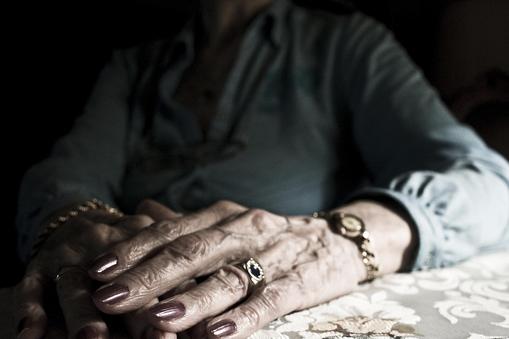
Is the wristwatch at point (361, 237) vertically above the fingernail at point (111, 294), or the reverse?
the fingernail at point (111, 294)

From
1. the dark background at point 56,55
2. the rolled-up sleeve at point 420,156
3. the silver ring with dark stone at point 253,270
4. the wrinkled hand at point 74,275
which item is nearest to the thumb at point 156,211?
the wrinkled hand at point 74,275

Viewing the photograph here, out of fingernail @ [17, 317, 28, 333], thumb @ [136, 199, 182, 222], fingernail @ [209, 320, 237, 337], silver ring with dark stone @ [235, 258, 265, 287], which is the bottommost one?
fingernail @ [17, 317, 28, 333]

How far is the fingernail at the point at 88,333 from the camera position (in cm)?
44

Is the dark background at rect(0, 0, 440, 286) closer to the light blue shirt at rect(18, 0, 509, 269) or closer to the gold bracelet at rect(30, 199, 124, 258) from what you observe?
the light blue shirt at rect(18, 0, 509, 269)

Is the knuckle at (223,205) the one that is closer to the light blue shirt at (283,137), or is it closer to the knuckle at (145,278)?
the knuckle at (145,278)

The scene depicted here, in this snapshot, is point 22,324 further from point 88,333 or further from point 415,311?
point 415,311

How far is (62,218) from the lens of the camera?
0.70 meters

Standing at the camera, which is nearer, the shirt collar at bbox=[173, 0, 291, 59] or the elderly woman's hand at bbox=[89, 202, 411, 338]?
the elderly woman's hand at bbox=[89, 202, 411, 338]

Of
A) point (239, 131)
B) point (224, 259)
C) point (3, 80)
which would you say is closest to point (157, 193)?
point (239, 131)

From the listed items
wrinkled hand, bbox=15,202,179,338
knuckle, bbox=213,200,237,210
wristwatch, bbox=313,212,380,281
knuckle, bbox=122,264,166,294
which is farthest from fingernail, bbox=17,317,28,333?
wristwatch, bbox=313,212,380,281

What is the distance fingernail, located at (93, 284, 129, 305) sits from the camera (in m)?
0.45

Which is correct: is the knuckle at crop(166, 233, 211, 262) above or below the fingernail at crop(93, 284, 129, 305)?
above

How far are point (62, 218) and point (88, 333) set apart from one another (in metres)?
0.29

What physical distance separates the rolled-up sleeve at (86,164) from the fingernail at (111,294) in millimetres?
335
